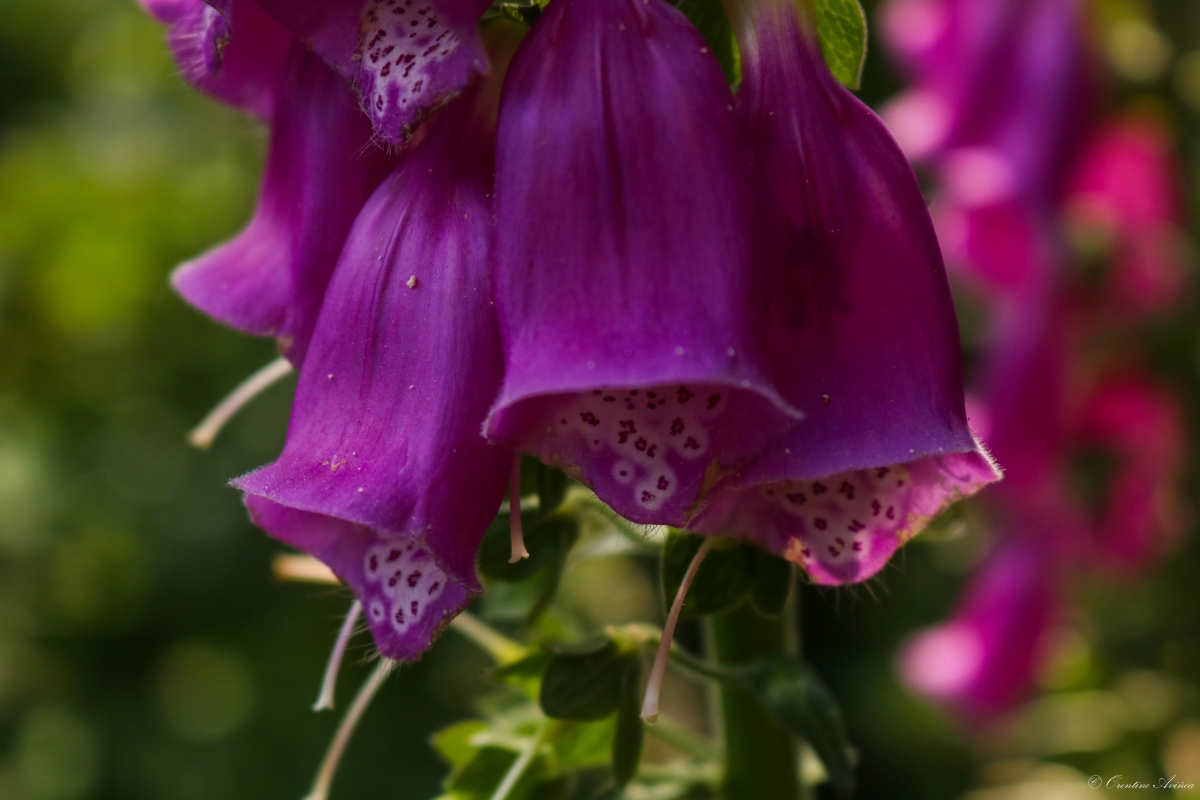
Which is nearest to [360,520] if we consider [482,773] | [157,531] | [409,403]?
[409,403]

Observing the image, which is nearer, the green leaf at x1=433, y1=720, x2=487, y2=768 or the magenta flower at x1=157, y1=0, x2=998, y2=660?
the magenta flower at x1=157, y1=0, x2=998, y2=660

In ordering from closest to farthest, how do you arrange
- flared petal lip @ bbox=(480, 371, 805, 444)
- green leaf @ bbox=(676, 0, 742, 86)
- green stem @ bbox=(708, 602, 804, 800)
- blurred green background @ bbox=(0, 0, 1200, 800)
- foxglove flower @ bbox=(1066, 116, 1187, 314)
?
flared petal lip @ bbox=(480, 371, 805, 444) < green leaf @ bbox=(676, 0, 742, 86) < green stem @ bbox=(708, 602, 804, 800) < foxglove flower @ bbox=(1066, 116, 1187, 314) < blurred green background @ bbox=(0, 0, 1200, 800)

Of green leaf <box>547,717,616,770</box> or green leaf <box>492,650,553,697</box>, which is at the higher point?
green leaf <box>492,650,553,697</box>

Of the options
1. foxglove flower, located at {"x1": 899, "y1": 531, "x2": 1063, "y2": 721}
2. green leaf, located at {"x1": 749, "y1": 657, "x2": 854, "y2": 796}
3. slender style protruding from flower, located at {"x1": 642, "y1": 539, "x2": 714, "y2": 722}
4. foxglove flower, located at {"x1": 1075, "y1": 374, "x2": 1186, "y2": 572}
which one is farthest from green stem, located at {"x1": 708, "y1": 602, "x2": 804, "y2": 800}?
foxglove flower, located at {"x1": 1075, "y1": 374, "x2": 1186, "y2": 572}

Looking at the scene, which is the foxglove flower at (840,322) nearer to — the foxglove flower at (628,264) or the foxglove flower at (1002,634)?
the foxglove flower at (628,264)

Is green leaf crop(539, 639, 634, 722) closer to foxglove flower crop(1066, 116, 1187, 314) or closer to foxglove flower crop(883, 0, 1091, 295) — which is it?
foxglove flower crop(883, 0, 1091, 295)

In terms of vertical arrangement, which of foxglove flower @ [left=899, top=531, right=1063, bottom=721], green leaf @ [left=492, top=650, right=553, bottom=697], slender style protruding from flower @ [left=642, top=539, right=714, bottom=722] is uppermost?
slender style protruding from flower @ [left=642, top=539, right=714, bottom=722]

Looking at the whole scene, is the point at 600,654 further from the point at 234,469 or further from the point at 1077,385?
the point at 234,469

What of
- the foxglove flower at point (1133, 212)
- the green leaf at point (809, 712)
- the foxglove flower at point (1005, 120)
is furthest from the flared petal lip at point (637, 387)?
the foxglove flower at point (1133, 212)
